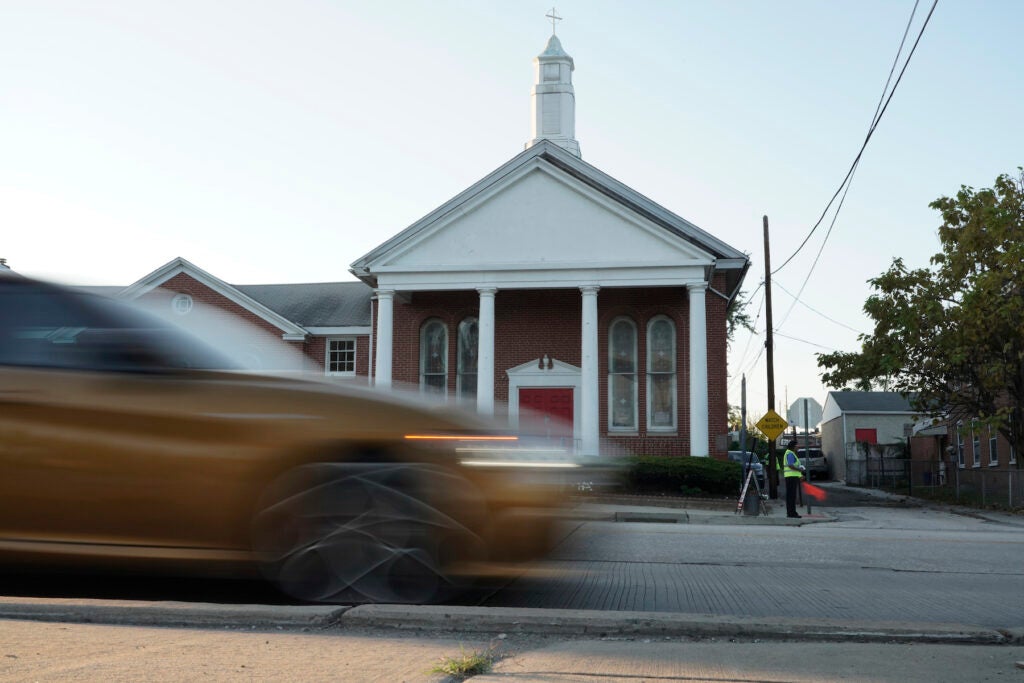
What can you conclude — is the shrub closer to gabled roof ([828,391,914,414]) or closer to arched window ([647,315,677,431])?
arched window ([647,315,677,431])

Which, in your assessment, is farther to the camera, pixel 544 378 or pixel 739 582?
pixel 544 378

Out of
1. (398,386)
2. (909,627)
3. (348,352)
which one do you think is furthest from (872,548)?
(348,352)

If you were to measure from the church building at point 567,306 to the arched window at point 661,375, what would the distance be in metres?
0.03

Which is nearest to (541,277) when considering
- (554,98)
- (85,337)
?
(554,98)

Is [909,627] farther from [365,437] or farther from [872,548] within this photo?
[872,548]

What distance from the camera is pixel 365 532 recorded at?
4887 mm

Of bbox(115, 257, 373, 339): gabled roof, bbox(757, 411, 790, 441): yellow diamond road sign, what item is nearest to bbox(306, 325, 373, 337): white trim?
bbox(115, 257, 373, 339): gabled roof

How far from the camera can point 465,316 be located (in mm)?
27828

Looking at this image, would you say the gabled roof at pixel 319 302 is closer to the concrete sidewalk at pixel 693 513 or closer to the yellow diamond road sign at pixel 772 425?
the concrete sidewalk at pixel 693 513

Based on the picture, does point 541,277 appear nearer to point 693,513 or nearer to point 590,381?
point 590,381

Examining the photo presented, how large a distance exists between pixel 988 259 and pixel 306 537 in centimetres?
2248

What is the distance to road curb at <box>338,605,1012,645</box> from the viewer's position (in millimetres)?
4488

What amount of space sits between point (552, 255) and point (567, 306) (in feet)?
7.78

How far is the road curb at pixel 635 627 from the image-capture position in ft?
14.7
